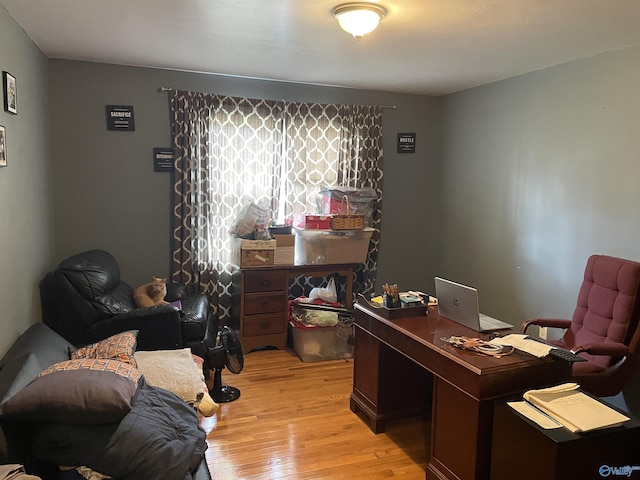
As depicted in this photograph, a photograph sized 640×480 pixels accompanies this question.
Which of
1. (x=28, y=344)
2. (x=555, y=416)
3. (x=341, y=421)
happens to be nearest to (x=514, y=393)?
(x=555, y=416)

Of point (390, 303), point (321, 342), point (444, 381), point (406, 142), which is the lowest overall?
point (321, 342)

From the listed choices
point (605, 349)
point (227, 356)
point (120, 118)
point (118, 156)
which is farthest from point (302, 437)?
point (120, 118)

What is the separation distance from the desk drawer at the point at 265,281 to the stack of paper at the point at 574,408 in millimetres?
2579

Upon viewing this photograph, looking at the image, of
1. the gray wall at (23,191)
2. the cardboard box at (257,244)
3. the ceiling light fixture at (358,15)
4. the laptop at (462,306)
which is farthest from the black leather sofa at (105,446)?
the cardboard box at (257,244)

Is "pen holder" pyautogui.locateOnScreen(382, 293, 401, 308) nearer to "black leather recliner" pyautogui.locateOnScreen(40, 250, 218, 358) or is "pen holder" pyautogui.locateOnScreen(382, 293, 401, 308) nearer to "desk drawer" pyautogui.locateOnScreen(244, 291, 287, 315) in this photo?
"black leather recliner" pyautogui.locateOnScreen(40, 250, 218, 358)

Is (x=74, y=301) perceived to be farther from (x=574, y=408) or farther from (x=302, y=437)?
(x=574, y=408)

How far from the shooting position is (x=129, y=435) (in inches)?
70.8

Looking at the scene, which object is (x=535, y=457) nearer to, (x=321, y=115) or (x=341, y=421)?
(x=341, y=421)

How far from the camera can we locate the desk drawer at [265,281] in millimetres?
4211

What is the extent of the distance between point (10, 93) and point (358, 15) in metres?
2.03

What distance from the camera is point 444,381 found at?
232cm

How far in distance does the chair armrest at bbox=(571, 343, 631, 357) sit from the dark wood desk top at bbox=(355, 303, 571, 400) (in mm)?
530

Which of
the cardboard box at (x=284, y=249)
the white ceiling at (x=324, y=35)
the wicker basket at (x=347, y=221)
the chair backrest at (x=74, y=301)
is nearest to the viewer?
the white ceiling at (x=324, y=35)

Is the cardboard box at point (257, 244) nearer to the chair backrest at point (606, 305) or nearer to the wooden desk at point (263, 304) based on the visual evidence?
the wooden desk at point (263, 304)
